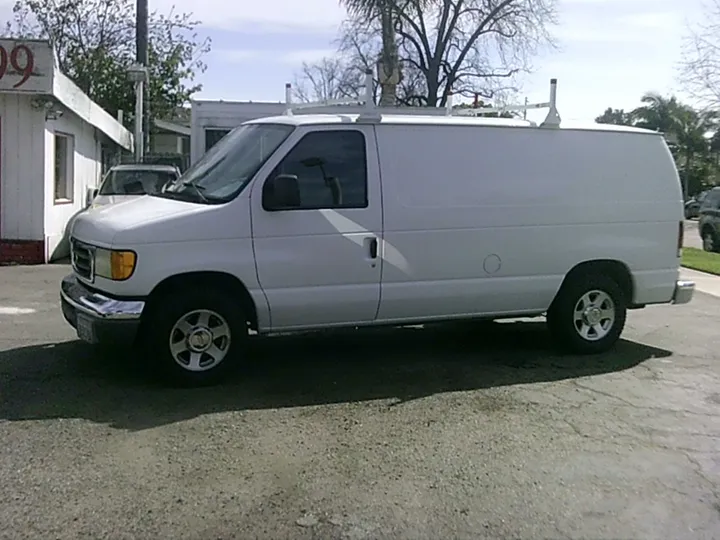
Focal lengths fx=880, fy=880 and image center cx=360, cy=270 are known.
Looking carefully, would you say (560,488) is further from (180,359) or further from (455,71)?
(455,71)

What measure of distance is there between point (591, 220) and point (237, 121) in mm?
11722

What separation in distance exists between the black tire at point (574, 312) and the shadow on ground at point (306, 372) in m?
0.13

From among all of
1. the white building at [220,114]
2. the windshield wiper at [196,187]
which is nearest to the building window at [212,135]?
the white building at [220,114]

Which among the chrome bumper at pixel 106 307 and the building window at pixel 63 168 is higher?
the building window at pixel 63 168

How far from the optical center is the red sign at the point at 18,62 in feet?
45.0

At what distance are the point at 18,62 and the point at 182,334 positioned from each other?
8807 mm

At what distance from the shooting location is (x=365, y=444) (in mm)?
5773

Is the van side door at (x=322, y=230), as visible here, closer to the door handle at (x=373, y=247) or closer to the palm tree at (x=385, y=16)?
the door handle at (x=373, y=247)

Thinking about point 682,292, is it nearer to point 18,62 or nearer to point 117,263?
point 117,263

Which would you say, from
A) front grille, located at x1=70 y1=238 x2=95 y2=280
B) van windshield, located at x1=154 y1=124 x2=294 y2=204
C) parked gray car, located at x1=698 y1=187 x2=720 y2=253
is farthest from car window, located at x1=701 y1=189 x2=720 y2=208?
front grille, located at x1=70 y1=238 x2=95 y2=280

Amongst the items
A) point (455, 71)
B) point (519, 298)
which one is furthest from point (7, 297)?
point (455, 71)

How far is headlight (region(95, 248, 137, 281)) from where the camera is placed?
21.3 ft

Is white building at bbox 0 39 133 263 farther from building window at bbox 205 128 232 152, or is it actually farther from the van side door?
the van side door

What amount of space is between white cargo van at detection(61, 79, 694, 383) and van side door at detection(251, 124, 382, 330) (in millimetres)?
12
